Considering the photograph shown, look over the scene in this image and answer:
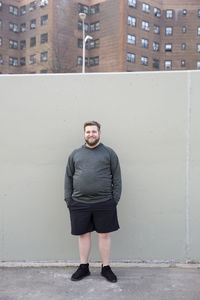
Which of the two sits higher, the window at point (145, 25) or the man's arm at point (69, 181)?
the window at point (145, 25)

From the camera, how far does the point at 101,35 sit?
44.2m

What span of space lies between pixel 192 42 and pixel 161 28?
15.9ft

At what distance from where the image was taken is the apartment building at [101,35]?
42.4 meters

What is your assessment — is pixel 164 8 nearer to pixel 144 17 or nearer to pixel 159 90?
pixel 144 17

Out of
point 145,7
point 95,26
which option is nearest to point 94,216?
point 95,26

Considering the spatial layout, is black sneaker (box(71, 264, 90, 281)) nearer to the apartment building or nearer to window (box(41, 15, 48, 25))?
the apartment building

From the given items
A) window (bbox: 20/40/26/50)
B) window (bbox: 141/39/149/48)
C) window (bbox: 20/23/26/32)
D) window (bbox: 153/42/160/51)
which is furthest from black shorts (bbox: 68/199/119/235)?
window (bbox: 20/23/26/32)

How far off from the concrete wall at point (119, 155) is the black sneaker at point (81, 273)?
0.38 m

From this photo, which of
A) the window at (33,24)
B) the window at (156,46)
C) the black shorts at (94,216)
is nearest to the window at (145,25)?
the window at (156,46)

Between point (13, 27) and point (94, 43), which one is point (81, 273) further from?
point (13, 27)

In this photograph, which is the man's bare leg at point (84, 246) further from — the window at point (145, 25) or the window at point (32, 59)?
the window at point (145, 25)

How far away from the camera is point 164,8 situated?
47938mm

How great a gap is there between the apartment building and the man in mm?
36753

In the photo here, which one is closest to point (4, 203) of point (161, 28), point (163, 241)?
point (163, 241)
